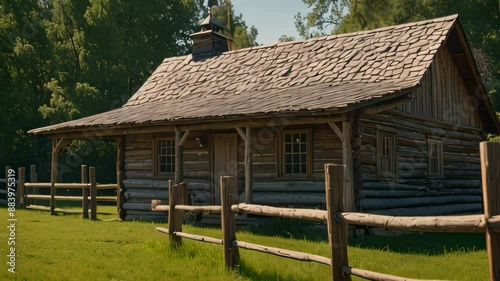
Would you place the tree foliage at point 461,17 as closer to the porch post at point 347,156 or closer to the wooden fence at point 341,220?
the porch post at point 347,156

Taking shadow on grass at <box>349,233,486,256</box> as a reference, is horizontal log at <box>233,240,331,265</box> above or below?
above

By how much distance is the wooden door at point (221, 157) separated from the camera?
55.2 ft

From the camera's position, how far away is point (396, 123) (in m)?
15.6

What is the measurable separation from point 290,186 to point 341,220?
825 cm

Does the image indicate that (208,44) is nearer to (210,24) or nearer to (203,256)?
(210,24)

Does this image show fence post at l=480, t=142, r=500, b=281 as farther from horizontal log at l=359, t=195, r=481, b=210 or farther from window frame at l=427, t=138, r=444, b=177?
window frame at l=427, t=138, r=444, b=177

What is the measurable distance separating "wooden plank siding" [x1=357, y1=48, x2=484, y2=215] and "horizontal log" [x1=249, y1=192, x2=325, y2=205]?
1121mm

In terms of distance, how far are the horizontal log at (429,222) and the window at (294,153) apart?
8.39 meters

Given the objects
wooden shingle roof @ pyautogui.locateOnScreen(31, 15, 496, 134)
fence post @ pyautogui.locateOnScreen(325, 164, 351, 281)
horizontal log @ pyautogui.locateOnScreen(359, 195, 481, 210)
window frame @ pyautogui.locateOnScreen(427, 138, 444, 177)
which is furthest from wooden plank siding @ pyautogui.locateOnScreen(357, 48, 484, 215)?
fence post @ pyautogui.locateOnScreen(325, 164, 351, 281)

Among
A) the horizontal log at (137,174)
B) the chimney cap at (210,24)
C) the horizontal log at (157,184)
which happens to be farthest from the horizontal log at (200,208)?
the chimney cap at (210,24)

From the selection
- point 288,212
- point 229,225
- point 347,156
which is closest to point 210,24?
point 347,156

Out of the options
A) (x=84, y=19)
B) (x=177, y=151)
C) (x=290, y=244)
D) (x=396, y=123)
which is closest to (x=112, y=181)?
(x=84, y=19)

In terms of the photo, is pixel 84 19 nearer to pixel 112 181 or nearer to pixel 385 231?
pixel 112 181

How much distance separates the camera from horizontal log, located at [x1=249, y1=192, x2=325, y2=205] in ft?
47.0
